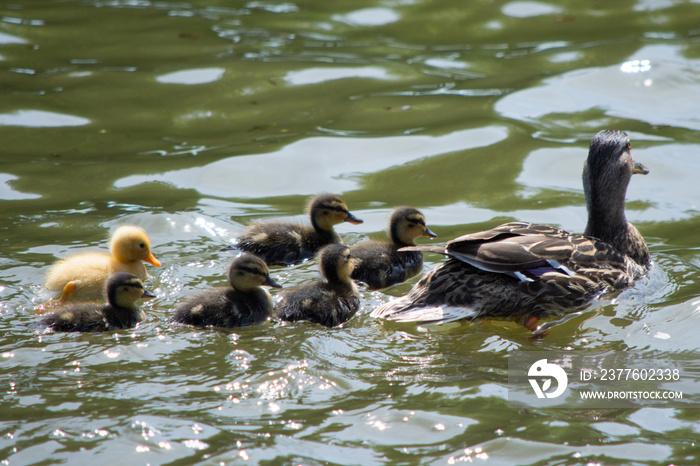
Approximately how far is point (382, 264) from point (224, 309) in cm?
121

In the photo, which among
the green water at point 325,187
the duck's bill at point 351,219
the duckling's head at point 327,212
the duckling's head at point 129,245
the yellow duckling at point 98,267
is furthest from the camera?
the duck's bill at point 351,219

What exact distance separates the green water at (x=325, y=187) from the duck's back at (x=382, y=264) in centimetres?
13

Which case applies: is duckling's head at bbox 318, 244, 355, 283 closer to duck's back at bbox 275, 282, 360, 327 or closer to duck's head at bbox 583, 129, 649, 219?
duck's back at bbox 275, 282, 360, 327

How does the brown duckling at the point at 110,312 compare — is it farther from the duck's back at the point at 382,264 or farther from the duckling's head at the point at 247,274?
the duck's back at the point at 382,264

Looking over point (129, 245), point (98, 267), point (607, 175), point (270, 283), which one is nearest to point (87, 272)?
point (98, 267)

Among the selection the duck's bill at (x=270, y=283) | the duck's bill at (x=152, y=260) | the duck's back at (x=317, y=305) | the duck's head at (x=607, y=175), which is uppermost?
the duck's head at (x=607, y=175)

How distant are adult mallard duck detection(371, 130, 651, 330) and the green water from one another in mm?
113

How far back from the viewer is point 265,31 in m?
9.16

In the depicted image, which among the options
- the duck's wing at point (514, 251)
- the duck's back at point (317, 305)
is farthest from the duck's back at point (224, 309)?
the duck's wing at point (514, 251)

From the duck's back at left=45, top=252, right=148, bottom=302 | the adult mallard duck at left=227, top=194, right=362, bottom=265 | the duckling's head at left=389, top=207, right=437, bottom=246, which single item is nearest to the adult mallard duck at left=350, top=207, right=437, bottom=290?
the duckling's head at left=389, top=207, right=437, bottom=246

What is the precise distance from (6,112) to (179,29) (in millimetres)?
2400

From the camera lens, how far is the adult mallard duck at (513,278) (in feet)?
14.5

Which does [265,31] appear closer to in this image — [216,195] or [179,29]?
[179,29]

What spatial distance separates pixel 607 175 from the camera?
5156 mm
